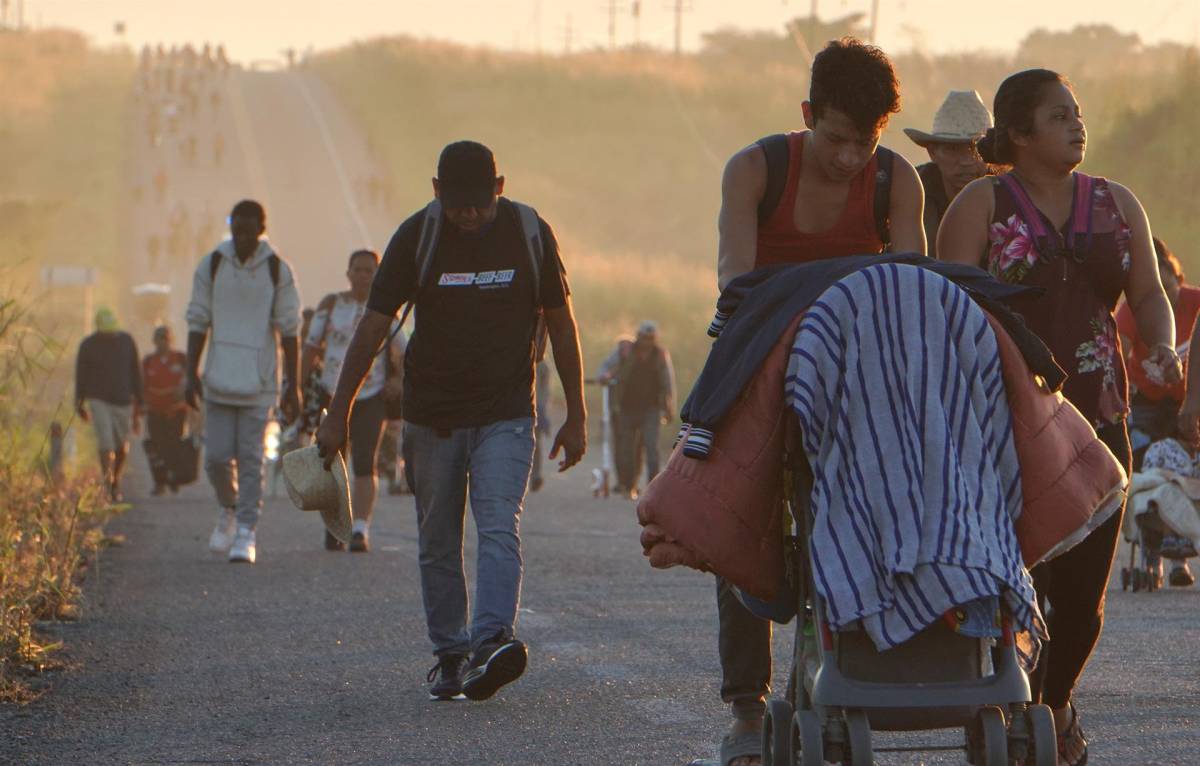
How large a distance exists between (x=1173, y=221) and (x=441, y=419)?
24.4m

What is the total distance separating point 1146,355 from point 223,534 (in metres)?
6.12

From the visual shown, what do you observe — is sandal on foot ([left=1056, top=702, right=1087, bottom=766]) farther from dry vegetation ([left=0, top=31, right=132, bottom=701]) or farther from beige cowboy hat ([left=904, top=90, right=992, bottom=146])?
dry vegetation ([left=0, top=31, right=132, bottom=701])

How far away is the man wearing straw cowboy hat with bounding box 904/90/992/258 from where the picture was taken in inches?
308

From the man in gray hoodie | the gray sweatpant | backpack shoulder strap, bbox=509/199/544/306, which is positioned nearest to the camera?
backpack shoulder strap, bbox=509/199/544/306

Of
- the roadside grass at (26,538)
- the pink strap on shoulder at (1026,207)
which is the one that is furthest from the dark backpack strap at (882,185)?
the roadside grass at (26,538)

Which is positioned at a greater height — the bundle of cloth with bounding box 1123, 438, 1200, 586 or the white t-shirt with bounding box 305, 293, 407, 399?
the white t-shirt with bounding box 305, 293, 407, 399

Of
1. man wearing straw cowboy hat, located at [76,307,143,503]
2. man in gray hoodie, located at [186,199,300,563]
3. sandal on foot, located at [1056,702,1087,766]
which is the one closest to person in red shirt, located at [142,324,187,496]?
man wearing straw cowboy hat, located at [76,307,143,503]

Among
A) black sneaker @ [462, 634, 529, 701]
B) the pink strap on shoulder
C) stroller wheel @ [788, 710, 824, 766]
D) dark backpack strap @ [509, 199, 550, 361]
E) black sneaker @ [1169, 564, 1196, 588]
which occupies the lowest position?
black sneaker @ [1169, 564, 1196, 588]

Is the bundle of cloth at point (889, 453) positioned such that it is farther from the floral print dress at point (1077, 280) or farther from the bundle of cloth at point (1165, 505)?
the bundle of cloth at point (1165, 505)

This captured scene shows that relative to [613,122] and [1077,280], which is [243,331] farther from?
[613,122]

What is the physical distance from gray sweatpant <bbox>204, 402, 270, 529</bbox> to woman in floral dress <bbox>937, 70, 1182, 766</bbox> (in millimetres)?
8642

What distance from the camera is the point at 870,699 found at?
16.4 ft

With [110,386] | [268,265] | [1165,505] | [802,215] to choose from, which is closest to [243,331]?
[268,265]

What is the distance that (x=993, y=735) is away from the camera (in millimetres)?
4977
